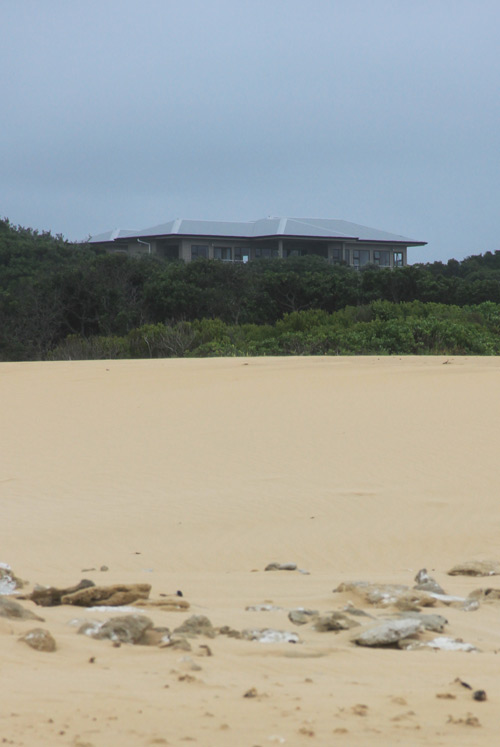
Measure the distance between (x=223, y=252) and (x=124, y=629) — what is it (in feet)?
214

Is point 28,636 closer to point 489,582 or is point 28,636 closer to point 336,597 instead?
point 336,597

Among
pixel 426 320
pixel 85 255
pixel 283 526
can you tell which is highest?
pixel 85 255

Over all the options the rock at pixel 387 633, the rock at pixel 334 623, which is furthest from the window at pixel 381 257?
the rock at pixel 387 633

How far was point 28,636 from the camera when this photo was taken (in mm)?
3027

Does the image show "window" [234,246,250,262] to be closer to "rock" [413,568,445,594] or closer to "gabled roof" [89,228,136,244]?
"gabled roof" [89,228,136,244]

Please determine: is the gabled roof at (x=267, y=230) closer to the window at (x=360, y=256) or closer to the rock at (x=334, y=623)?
the window at (x=360, y=256)

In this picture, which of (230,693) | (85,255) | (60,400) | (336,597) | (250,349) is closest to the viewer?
(230,693)

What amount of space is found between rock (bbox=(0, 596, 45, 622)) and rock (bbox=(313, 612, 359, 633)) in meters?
1.04

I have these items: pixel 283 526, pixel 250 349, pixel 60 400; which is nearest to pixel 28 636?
pixel 283 526

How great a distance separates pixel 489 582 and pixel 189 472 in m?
3.76

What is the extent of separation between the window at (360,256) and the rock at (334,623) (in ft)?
218

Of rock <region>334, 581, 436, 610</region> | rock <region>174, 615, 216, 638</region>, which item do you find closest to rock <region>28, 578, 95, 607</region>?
rock <region>174, 615, 216, 638</region>

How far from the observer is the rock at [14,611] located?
336 cm

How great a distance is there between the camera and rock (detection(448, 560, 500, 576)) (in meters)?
5.03
